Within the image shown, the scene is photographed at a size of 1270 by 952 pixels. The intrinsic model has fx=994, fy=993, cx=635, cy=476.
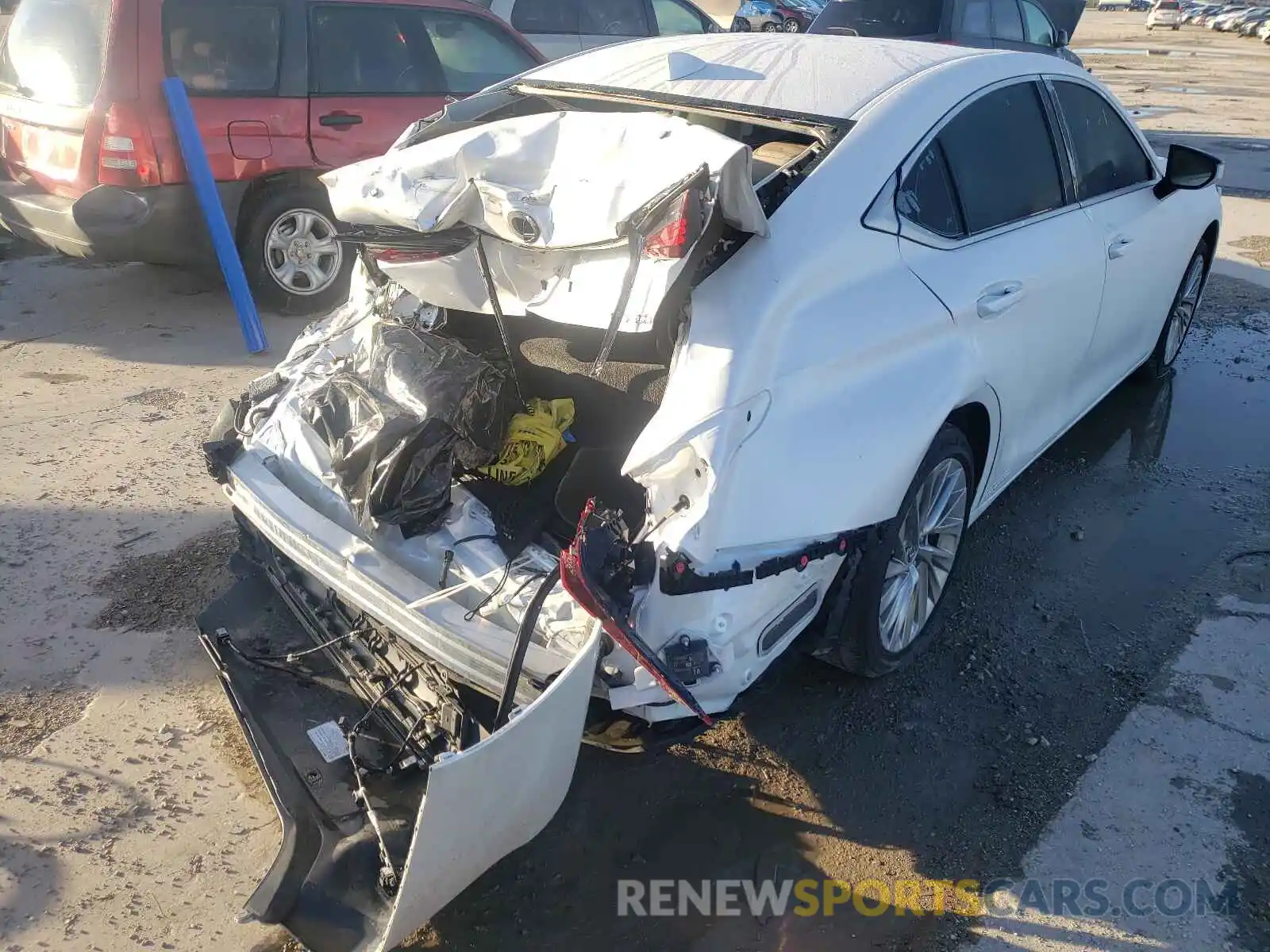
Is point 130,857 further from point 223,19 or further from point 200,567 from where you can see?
point 223,19

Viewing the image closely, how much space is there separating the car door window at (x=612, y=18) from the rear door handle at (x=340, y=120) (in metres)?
3.96

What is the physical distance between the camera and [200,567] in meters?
3.71

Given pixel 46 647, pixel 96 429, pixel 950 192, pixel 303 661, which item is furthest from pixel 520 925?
pixel 96 429

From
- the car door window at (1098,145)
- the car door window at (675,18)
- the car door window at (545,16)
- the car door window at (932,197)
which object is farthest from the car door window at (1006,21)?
the car door window at (932,197)

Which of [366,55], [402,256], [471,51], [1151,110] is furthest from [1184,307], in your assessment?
[1151,110]

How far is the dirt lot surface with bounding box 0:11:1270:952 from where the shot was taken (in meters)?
2.46

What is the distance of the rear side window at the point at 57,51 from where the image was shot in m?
5.40

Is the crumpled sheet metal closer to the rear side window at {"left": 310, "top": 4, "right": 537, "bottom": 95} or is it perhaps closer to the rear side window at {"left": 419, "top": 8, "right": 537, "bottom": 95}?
the rear side window at {"left": 310, "top": 4, "right": 537, "bottom": 95}

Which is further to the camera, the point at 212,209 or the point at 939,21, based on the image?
the point at 939,21

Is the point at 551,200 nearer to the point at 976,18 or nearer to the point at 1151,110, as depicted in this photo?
the point at 976,18

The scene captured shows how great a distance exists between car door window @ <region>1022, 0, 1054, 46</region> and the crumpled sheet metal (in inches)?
388

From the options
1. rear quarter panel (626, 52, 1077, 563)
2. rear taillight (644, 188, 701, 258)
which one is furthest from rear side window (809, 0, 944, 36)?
rear taillight (644, 188, 701, 258)

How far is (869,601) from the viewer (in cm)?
274

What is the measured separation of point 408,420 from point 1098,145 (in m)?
2.99
